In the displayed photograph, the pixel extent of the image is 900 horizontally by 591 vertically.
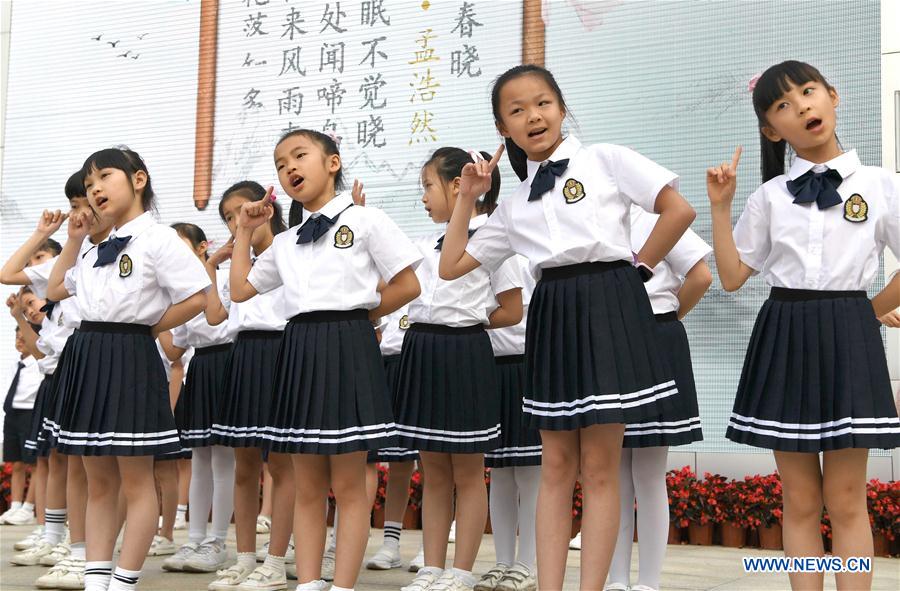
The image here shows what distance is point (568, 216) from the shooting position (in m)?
2.46

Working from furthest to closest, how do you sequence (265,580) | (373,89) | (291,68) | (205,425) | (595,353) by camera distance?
(291,68) → (373,89) → (205,425) → (265,580) → (595,353)

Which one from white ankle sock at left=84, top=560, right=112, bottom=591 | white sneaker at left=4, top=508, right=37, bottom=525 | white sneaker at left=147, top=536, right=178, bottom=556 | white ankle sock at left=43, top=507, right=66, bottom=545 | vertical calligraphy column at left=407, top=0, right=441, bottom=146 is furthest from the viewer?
vertical calligraphy column at left=407, top=0, right=441, bottom=146

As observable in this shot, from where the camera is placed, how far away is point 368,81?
21.7 feet

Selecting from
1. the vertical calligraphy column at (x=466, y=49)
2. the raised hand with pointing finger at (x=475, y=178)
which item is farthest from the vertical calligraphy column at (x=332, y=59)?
the raised hand with pointing finger at (x=475, y=178)

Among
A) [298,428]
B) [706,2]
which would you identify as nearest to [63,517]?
[298,428]

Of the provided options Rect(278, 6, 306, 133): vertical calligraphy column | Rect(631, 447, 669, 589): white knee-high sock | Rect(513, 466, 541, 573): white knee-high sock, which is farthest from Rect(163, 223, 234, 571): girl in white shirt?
Rect(278, 6, 306, 133): vertical calligraphy column

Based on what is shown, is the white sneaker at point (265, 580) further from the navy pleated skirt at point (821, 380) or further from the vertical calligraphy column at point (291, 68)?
the vertical calligraphy column at point (291, 68)

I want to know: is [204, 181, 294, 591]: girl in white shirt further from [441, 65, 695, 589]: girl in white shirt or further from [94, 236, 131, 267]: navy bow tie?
[441, 65, 695, 589]: girl in white shirt

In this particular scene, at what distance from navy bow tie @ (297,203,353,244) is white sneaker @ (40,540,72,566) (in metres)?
1.84

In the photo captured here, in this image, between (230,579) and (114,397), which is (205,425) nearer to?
(230,579)

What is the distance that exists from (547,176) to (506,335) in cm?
133

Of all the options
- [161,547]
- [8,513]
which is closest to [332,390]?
[161,547]

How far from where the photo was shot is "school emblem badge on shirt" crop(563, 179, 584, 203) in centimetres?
248

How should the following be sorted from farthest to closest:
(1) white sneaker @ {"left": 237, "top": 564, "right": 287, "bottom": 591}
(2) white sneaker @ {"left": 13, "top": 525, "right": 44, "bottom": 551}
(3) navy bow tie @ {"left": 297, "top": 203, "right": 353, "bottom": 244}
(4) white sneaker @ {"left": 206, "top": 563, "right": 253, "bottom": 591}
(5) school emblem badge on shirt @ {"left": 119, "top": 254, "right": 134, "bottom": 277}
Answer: (2) white sneaker @ {"left": 13, "top": 525, "right": 44, "bottom": 551} < (4) white sneaker @ {"left": 206, "top": 563, "right": 253, "bottom": 591} < (1) white sneaker @ {"left": 237, "top": 564, "right": 287, "bottom": 591} < (5) school emblem badge on shirt @ {"left": 119, "top": 254, "right": 134, "bottom": 277} < (3) navy bow tie @ {"left": 297, "top": 203, "right": 353, "bottom": 244}
